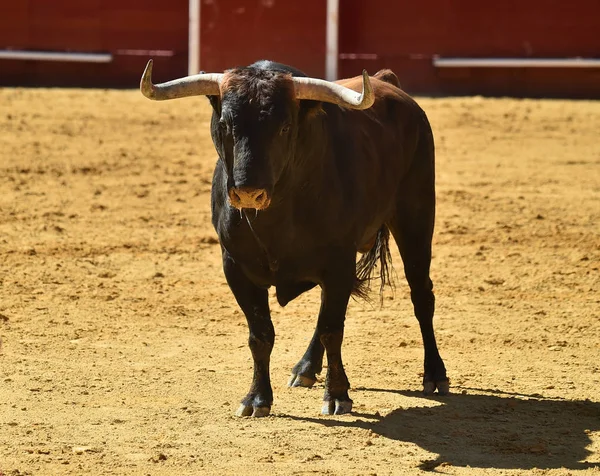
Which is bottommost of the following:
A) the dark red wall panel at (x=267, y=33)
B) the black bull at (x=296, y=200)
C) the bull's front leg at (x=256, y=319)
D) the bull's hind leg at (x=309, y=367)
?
the bull's hind leg at (x=309, y=367)

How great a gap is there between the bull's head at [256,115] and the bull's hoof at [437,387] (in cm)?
121

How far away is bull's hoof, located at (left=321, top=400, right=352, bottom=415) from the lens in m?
4.15

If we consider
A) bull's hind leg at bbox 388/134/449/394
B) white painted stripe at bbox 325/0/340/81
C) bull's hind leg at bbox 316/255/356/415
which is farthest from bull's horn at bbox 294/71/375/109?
white painted stripe at bbox 325/0/340/81

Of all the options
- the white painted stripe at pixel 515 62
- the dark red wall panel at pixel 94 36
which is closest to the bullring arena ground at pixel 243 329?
the white painted stripe at pixel 515 62

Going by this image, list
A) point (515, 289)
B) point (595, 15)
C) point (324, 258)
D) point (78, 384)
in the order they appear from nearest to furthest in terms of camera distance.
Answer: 1. point (324, 258)
2. point (78, 384)
3. point (515, 289)
4. point (595, 15)

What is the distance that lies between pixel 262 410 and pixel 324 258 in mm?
558

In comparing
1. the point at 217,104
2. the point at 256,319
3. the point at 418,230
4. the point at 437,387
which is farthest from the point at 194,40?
the point at 217,104

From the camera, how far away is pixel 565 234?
7508mm

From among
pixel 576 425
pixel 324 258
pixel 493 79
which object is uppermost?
pixel 493 79

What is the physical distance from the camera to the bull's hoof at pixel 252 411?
411 centimetres

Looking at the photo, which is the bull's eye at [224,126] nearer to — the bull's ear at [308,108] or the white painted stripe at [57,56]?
the bull's ear at [308,108]

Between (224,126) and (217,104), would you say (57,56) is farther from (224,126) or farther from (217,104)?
(224,126)

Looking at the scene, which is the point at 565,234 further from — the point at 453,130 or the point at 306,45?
the point at 306,45

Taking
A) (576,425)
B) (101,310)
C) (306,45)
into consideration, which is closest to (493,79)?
(306,45)
